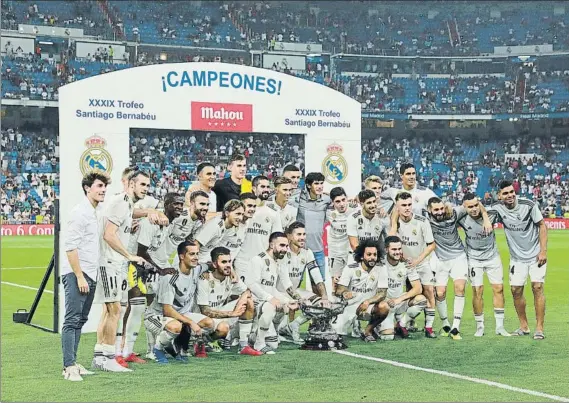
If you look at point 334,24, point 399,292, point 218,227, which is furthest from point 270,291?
point 334,24

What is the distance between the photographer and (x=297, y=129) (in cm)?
1403

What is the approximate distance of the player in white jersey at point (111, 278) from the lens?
8.95 metres

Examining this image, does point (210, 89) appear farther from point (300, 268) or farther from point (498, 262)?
point (498, 262)

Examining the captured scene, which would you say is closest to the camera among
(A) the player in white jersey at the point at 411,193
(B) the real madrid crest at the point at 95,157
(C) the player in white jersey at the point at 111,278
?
(C) the player in white jersey at the point at 111,278

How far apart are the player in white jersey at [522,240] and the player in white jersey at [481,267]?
0.19 metres

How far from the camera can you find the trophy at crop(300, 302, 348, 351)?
10359mm

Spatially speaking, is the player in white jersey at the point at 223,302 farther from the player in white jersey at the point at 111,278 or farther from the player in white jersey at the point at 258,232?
the player in white jersey at the point at 111,278

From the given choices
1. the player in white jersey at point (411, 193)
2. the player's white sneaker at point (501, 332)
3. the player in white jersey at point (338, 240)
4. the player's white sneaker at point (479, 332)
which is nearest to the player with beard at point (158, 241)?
the player in white jersey at point (338, 240)

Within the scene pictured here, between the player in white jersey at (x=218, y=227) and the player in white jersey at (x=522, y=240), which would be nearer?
the player in white jersey at (x=218, y=227)

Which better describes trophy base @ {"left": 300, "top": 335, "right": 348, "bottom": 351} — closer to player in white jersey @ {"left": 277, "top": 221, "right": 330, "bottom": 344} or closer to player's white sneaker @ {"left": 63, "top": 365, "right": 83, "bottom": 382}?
player in white jersey @ {"left": 277, "top": 221, "right": 330, "bottom": 344}

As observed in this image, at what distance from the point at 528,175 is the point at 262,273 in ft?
135

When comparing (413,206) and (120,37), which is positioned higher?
(120,37)

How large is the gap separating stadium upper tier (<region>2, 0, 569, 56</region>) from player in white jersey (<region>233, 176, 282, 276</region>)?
4091 cm

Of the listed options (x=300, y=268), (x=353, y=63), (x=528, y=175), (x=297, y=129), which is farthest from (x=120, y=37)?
(x=300, y=268)
